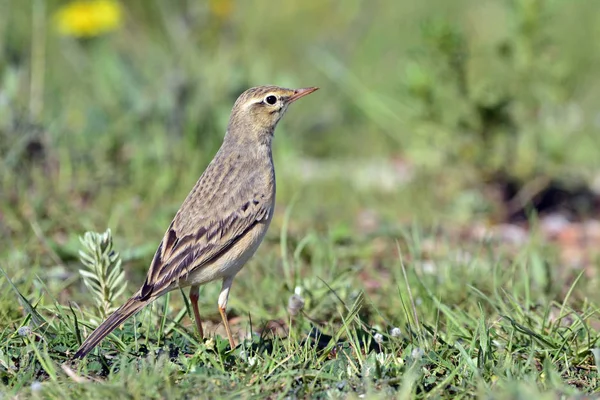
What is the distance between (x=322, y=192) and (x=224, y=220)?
3.34 meters

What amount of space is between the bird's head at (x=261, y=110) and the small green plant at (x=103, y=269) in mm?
1195

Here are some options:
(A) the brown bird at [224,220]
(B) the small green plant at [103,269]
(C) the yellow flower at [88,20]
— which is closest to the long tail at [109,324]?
(A) the brown bird at [224,220]

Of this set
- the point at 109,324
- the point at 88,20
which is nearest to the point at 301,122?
the point at 88,20

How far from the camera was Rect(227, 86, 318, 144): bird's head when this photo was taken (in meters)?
5.59

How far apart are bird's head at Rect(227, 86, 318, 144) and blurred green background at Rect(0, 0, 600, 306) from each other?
3.79 ft

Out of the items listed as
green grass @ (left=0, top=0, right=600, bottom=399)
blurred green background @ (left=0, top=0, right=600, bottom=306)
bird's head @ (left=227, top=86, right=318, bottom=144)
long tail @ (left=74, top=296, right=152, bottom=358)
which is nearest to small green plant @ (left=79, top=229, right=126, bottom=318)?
green grass @ (left=0, top=0, right=600, bottom=399)

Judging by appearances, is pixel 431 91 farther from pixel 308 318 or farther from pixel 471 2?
pixel 471 2

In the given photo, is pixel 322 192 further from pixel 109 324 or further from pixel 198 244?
pixel 109 324

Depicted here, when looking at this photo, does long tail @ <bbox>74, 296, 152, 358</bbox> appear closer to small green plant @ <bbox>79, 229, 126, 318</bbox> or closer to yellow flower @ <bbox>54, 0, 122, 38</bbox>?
small green plant @ <bbox>79, 229, 126, 318</bbox>

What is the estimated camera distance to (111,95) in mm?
8672

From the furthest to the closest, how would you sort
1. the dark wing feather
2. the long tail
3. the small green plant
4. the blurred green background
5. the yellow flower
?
1. the yellow flower
2. the blurred green background
3. the small green plant
4. the dark wing feather
5. the long tail

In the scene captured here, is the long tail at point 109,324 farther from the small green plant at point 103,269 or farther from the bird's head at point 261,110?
the bird's head at point 261,110

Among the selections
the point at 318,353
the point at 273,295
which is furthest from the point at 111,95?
the point at 318,353

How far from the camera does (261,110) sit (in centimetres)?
561
